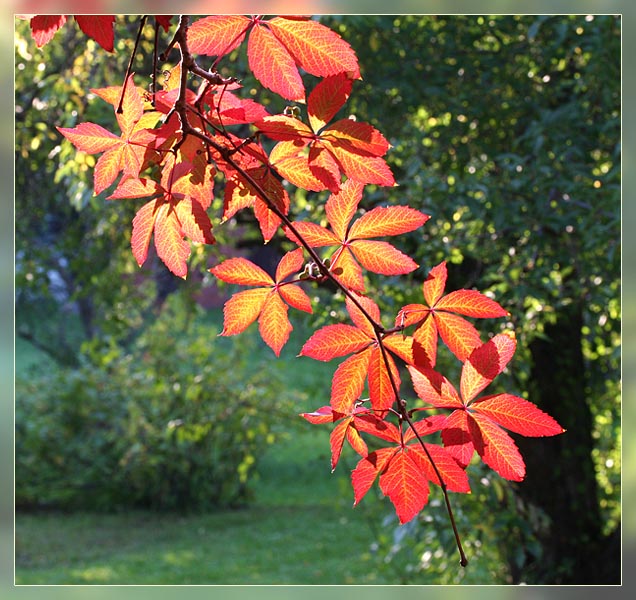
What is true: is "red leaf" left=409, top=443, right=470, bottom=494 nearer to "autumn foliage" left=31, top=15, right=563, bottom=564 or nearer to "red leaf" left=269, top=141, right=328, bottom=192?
"autumn foliage" left=31, top=15, right=563, bottom=564

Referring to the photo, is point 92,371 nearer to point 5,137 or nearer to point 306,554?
point 306,554

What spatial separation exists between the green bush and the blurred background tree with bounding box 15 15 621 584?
1.22 meters

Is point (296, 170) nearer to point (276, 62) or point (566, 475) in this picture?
point (276, 62)

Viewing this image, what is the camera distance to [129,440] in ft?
14.1

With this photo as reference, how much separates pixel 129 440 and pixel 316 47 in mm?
4037

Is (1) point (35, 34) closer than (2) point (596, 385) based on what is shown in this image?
Yes

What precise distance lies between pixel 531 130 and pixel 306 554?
2825mm

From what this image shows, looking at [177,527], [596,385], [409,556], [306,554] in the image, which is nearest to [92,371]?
[177,527]

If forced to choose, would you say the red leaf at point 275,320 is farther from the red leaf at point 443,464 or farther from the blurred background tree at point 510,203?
the blurred background tree at point 510,203

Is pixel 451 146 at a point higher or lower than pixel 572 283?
higher

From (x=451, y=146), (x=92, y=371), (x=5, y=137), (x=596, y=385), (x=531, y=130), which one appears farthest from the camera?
(x=92, y=371)

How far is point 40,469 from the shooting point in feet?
15.3

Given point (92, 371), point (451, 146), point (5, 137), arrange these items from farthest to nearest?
1. point (92, 371)
2. point (451, 146)
3. point (5, 137)

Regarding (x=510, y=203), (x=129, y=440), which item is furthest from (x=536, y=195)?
(x=129, y=440)
